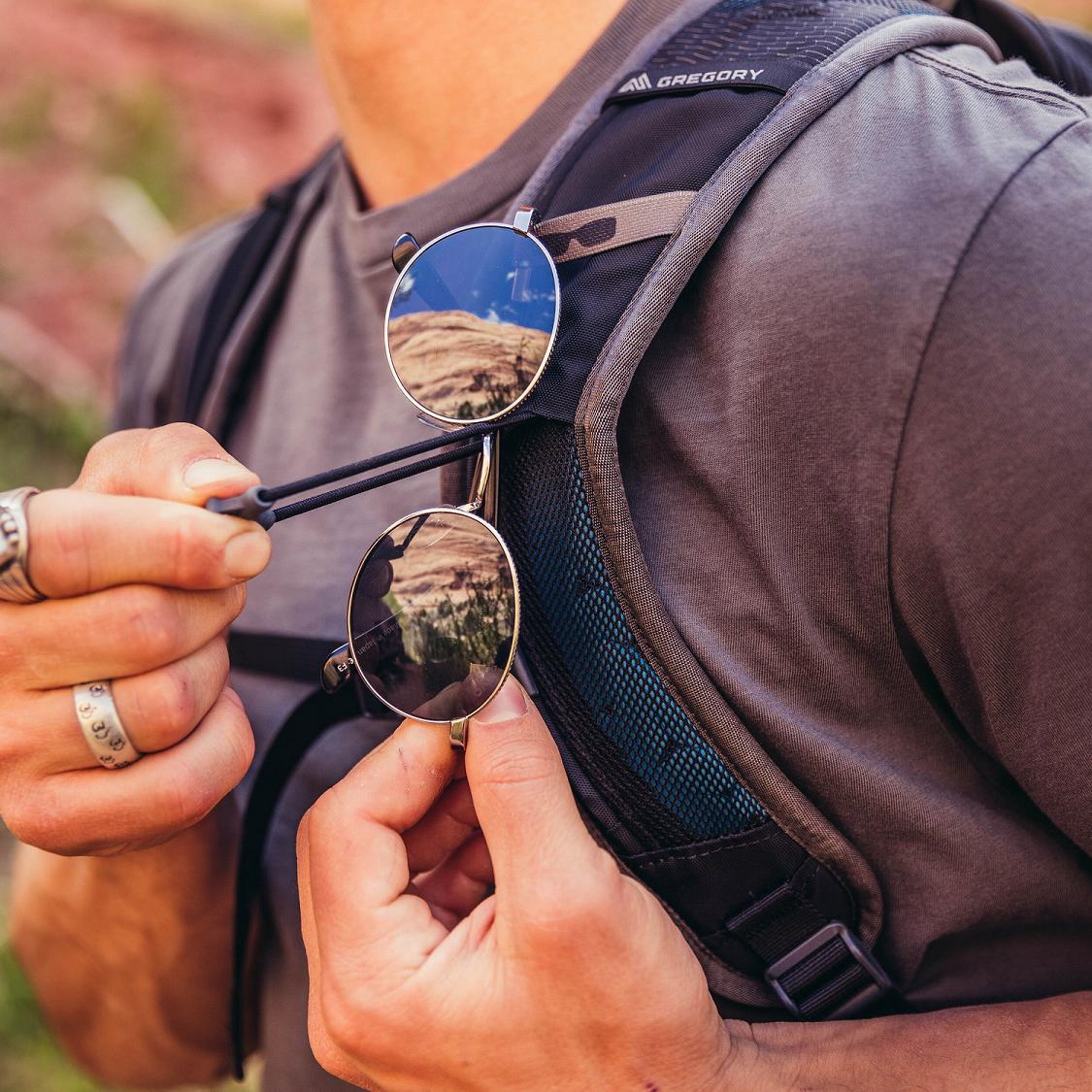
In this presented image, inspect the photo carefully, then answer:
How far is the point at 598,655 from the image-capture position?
1.01m

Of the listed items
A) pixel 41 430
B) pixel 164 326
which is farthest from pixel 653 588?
pixel 41 430

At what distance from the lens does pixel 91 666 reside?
911mm

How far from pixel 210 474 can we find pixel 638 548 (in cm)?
40

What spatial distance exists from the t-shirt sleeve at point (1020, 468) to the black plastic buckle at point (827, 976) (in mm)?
262

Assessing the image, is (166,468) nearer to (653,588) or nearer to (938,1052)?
(653,588)

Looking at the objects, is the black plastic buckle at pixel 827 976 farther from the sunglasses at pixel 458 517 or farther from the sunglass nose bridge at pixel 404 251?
the sunglass nose bridge at pixel 404 251

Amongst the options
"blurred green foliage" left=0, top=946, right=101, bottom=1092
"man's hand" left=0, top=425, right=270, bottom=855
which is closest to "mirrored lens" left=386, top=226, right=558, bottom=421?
"man's hand" left=0, top=425, right=270, bottom=855

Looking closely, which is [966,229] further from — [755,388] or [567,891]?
[567,891]

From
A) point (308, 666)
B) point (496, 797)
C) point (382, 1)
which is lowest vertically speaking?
point (308, 666)

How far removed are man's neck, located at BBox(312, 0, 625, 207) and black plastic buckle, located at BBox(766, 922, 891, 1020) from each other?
1031 mm

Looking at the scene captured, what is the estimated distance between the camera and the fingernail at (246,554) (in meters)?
0.89

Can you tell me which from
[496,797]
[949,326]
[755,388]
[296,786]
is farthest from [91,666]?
[949,326]

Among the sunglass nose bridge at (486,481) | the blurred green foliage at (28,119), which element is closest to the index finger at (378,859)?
the sunglass nose bridge at (486,481)

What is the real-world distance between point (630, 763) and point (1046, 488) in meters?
0.46
